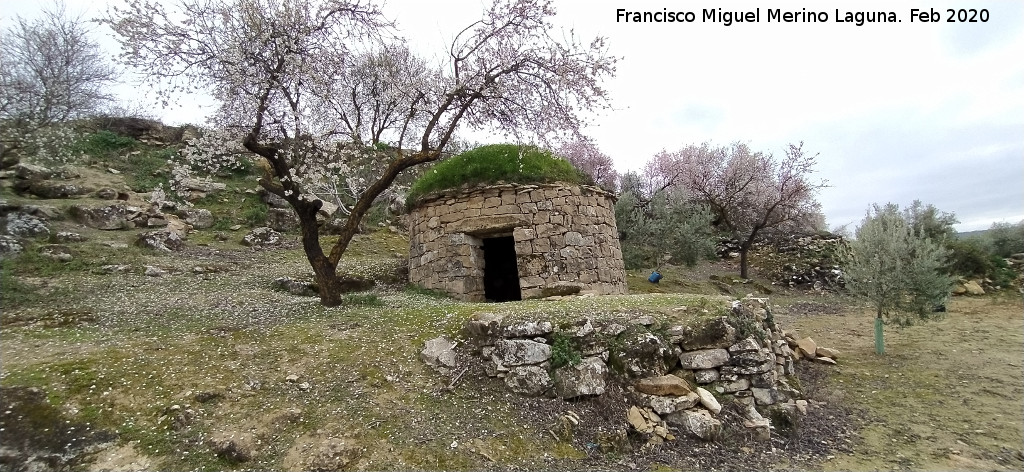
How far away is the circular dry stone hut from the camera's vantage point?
1050 centimetres

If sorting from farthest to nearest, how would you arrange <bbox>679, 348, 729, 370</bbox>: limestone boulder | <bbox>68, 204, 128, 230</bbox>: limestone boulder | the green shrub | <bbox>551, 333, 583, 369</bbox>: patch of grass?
1. <bbox>68, 204, 128, 230</bbox>: limestone boulder
2. the green shrub
3. <bbox>679, 348, 729, 370</bbox>: limestone boulder
4. <bbox>551, 333, 583, 369</bbox>: patch of grass

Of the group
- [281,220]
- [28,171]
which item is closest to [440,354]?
[281,220]

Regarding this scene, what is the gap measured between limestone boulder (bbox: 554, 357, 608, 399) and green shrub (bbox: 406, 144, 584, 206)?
5.64 m

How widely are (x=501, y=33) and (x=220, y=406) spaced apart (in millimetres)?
7188

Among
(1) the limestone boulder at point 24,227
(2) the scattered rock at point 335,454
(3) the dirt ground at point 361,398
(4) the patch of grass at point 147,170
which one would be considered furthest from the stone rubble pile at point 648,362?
(4) the patch of grass at point 147,170

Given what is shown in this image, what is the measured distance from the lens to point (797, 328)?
1167cm

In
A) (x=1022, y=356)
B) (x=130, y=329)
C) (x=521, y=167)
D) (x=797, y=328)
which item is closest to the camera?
(x=130, y=329)

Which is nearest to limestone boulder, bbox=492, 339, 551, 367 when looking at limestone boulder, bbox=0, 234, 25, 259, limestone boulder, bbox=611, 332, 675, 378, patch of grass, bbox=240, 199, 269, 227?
limestone boulder, bbox=611, 332, 675, 378

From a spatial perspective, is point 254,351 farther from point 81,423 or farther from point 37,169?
point 37,169

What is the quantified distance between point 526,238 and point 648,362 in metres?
5.06

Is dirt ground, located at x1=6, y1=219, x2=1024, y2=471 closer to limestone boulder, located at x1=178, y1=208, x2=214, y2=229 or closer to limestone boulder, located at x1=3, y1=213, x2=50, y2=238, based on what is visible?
limestone boulder, located at x1=3, y1=213, x2=50, y2=238

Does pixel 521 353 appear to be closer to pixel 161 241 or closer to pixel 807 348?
pixel 807 348

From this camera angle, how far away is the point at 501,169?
10992mm

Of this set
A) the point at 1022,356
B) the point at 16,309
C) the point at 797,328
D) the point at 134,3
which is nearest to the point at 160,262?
the point at 16,309
